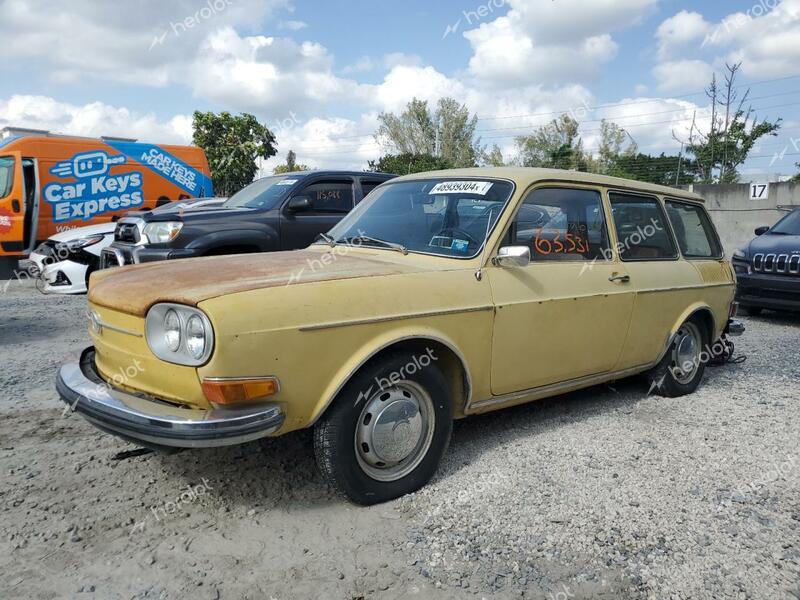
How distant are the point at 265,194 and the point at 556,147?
30080 millimetres

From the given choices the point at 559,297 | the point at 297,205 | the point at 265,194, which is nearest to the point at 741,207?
the point at 265,194

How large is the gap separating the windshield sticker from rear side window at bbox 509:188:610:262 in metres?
0.27

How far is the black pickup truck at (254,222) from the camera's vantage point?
22.8ft

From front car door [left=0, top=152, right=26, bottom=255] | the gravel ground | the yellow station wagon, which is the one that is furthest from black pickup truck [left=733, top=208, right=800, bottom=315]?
front car door [left=0, top=152, right=26, bottom=255]

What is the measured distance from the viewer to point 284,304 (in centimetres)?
263

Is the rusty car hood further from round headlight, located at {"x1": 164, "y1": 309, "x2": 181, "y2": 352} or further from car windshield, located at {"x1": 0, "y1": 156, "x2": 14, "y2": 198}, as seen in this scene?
car windshield, located at {"x1": 0, "y1": 156, "x2": 14, "y2": 198}

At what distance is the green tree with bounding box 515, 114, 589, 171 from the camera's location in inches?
1329

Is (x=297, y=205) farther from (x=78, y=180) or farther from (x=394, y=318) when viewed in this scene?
(x=78, y=180)

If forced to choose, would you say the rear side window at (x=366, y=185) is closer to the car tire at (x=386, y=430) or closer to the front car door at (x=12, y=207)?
the car tire at (x=386, y=430)

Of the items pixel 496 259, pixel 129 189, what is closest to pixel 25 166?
pixel 129 189

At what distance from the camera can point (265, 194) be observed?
7746 millimetres

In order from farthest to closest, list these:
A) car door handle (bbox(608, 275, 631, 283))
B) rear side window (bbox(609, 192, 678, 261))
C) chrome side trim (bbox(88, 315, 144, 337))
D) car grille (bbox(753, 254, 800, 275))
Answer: car grille (bbox(753, 254, 800, 275)) < rear side window (bbox(609, 192, 678, 261)) < car door handle (bbox(608, 275, 631, 283)) < chrome side trim (bbox(88, 315, 144, 337))

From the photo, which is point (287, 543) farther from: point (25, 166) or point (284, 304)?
point (25, 166)

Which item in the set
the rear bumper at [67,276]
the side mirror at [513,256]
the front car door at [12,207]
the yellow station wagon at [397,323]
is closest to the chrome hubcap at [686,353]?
the yellow station wagon at [397,323]
